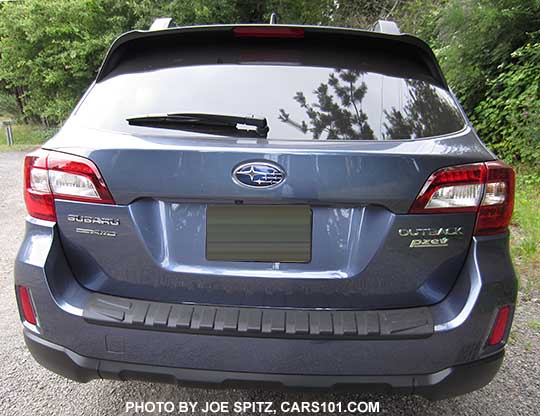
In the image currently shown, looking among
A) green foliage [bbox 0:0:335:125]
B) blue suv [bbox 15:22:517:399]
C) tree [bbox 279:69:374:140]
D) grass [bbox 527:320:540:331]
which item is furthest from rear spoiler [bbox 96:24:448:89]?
green foliage [bbox 0:0:335:125]

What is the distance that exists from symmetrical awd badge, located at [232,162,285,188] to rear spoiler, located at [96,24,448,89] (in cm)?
79

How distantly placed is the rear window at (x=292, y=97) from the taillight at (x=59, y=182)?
19 cm

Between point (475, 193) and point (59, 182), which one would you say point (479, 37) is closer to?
point (475, 193)

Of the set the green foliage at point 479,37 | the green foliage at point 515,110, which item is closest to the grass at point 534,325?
the green foliage at point 515,110

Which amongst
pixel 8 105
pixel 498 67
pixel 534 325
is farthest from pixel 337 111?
pixel 8 105

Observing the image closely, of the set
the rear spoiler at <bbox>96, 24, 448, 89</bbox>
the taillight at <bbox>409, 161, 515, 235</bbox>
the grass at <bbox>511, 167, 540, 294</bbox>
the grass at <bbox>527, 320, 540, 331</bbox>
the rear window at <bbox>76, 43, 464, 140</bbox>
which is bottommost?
the grass at <bbox>511, 167, 540, 294</bbox>

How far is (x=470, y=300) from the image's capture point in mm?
1516

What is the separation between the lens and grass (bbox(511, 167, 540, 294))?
354cm

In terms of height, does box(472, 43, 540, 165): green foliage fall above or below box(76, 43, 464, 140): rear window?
below

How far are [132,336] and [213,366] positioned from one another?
12.1 inches

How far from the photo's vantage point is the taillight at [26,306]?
1611 millimetres

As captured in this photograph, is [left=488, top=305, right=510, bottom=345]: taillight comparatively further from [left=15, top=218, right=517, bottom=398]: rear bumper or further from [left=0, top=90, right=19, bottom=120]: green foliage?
[left=0, top=90, right=19, bottom=120]: green foliage

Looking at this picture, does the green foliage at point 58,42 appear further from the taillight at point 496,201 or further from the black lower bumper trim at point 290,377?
the taillight at point 496,201

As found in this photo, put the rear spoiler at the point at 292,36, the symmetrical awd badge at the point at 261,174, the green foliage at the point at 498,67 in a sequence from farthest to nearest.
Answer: the green foliage at the point at 498,67 < the rear spoiler at the point at 292,36 < the symmetrical awd badge at the point at 261,174
